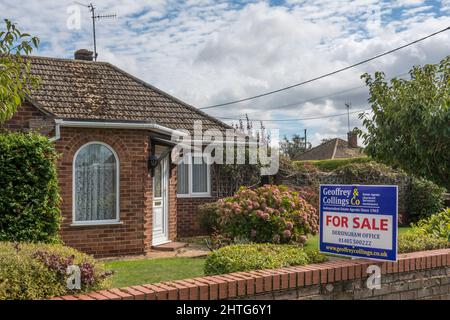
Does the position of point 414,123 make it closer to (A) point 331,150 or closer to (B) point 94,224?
(B) point 94,224

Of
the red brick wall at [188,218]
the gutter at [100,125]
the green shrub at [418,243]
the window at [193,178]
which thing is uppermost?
the gutter at [100,125]

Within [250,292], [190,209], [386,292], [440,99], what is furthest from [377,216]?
[190,209]

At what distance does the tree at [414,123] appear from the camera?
9.91 metres

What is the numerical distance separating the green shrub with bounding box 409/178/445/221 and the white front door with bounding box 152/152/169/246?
1051 centimetres

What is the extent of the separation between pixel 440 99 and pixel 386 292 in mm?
5445

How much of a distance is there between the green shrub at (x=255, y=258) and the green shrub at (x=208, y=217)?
8.44m

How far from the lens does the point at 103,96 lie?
14.0m

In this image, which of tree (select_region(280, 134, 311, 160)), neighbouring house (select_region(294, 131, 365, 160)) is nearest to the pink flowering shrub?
neighbouring house (select_region(294, 131, 365, 160))

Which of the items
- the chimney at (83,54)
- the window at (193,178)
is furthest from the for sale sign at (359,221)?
the chimney at (83,54)

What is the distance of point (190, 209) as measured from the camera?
1633cm

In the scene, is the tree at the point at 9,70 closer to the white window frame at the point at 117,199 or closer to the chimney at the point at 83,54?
the white window frame at the point at 117,199

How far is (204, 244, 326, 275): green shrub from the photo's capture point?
5.62m

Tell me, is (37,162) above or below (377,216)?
above

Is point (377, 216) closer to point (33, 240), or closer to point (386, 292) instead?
point (386, 292)
